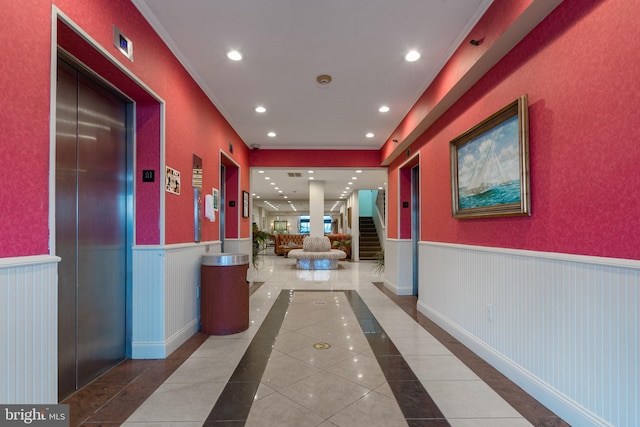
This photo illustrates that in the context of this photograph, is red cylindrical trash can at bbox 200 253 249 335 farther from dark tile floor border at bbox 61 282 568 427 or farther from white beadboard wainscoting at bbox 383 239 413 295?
white beadboard wainscoting at bbox 383 239 413 295

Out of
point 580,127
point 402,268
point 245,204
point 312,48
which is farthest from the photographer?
point 245,204

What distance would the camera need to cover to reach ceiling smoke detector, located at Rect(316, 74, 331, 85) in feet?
11.4

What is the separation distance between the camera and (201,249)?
361 cm

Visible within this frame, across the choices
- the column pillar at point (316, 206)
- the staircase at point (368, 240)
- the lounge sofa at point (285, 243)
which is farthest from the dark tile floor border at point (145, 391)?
the lounge sofa at point (285, 243)

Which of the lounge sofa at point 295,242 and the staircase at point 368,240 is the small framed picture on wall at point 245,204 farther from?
the staircase at point 368,240

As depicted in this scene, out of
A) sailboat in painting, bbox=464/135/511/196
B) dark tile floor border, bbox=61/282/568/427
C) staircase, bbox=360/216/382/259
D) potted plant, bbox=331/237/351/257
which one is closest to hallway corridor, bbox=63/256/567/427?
dark tile floor border, bbox=61/282/568/427

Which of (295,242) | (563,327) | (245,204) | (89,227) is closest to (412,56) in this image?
(563,327)

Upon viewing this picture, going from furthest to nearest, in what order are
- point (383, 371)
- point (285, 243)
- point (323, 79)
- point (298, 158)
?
1. point (285, 243)
2. point (298, 158)
3. point (323, 79)
4. point (383, 371)

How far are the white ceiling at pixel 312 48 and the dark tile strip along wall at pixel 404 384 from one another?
109 inches

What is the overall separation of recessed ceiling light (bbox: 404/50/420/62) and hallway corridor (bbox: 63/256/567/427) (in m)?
2.79

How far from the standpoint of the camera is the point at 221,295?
329 cm

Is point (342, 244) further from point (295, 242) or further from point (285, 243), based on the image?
point (285, 243)

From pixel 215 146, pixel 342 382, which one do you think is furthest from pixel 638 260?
pixel 215 146

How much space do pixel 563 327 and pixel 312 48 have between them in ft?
9.44
